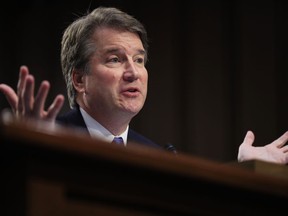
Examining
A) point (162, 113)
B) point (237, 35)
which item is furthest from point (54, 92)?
point (237, 35)

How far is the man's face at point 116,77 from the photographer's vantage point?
2439 millimetres

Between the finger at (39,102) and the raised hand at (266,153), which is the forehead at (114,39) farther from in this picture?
the finger at (39,102)

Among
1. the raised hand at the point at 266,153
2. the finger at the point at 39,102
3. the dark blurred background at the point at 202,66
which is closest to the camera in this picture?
the finger at the point at 39,102

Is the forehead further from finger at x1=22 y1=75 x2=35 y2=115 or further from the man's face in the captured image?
finger at x1=22 y1=75 x2=35 y2=115

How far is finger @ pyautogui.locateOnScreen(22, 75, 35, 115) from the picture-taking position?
55.7 inches

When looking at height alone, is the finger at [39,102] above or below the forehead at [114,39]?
below

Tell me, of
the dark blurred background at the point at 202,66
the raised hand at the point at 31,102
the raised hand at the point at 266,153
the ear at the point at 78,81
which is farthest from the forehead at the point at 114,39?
the dark blurred background at the point at 202,66

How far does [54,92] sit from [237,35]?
1.06 meters

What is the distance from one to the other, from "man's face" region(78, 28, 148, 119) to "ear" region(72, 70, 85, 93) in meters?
0.02

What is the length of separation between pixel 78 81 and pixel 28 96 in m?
1.18

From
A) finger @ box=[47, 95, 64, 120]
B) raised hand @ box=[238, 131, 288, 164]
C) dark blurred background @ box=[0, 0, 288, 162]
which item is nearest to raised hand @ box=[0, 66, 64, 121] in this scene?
finger @ box=[47, 95, 64, 120]

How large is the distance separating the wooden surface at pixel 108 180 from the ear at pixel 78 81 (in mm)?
1494

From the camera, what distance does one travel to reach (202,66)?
3.80 m

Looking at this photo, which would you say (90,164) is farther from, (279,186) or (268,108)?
(268,108)
